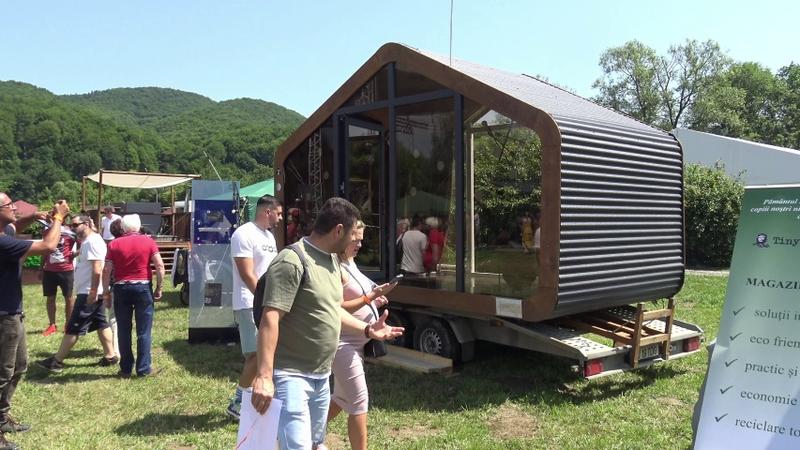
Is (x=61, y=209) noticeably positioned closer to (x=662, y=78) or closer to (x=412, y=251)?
(x=412, y=251)

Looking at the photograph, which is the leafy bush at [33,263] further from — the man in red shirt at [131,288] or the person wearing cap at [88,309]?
the man in red shirt at [131,288]

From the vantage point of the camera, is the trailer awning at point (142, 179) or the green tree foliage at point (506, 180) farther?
the trailer awning at point (142, 179)

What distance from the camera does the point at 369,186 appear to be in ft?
30.0

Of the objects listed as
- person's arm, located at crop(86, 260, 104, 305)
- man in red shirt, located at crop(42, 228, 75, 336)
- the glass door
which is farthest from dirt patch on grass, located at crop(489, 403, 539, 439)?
man in red shirt, located at crop(42, 228, 75, 336)

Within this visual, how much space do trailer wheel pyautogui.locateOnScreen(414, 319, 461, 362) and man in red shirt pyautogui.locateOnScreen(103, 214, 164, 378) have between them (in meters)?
2.90

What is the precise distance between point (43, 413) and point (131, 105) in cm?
10409

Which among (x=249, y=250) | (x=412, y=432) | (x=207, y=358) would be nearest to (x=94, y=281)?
(x=207, y=358)

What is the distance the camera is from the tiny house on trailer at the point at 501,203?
18.6ft

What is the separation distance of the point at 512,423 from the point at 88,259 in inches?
194

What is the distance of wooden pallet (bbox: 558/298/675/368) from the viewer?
5785mm

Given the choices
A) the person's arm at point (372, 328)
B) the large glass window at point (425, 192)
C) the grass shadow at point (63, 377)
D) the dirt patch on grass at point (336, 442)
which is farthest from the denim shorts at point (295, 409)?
the grass shadow at point (63, 377)

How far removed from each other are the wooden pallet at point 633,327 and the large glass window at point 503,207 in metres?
1.20

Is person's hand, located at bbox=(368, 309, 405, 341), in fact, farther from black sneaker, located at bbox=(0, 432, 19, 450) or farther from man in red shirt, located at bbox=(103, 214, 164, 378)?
man in red shirt, located at bbox=(103, 214, 164, 378)

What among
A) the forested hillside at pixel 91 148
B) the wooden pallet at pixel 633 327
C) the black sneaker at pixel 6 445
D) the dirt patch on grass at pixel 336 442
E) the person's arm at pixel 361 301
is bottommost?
the dirt patch on grass at pixel 336 442
